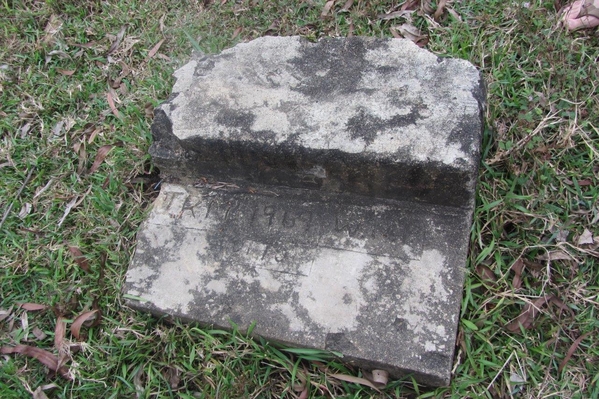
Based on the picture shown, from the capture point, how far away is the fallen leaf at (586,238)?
2.03 meters

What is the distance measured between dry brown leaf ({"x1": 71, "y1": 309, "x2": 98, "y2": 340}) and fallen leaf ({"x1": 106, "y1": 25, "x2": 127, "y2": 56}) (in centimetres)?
168

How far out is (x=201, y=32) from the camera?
10.3 ft

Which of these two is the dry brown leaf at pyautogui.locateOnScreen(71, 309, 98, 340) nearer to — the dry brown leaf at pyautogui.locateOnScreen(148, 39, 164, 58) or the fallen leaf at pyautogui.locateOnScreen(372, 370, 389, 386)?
the fallen leaf at pyautogui.locateOnScreen(372, 370, 389, 386)

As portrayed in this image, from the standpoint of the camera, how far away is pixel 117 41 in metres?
3.22

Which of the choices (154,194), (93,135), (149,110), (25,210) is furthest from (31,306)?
(149,110)

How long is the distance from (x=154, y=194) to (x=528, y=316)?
1693 millimetres

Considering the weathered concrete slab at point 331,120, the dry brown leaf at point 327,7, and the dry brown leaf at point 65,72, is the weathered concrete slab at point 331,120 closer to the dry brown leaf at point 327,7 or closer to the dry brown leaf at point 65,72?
the dry brown leaf at point 327,7

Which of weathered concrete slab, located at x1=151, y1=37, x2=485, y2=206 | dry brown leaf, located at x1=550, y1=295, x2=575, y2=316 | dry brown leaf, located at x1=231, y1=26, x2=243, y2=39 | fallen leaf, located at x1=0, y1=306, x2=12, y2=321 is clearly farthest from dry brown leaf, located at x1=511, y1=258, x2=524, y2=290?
fallen leaf, located at x1=0, y1=306, x2=12, y2=321

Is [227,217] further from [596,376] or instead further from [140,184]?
[596,376]

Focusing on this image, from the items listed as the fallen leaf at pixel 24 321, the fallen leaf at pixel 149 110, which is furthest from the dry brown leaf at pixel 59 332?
the fallen leaf at pixel 149 110

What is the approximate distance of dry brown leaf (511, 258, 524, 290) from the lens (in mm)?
2025

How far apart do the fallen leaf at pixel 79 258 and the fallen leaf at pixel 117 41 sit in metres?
1.37

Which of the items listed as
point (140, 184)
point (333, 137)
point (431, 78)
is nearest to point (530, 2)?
point (431, 78)

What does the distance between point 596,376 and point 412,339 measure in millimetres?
633
